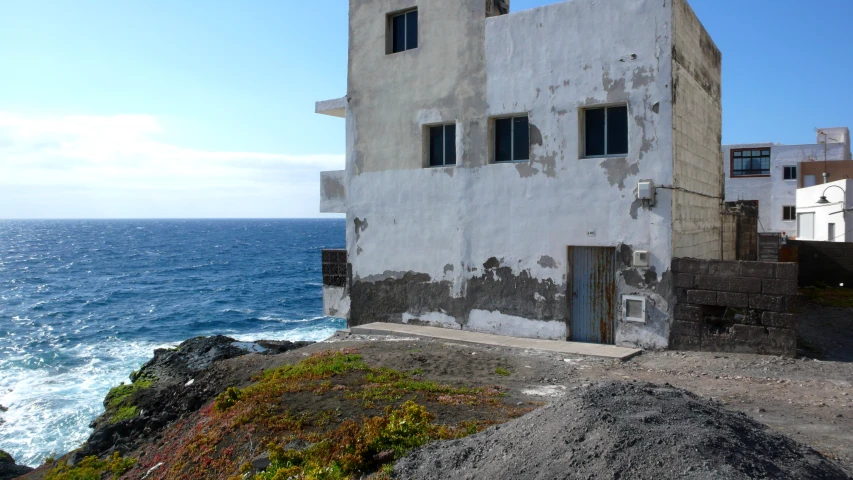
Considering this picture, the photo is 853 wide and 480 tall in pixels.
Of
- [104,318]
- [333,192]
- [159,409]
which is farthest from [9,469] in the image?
[104,318]

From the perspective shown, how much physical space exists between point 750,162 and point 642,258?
4739 centimetres

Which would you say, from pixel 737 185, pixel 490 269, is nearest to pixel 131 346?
pixel 490 269

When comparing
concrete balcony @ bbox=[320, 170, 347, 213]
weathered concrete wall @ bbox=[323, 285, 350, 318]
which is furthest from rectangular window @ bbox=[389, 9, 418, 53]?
weathered concrete wall @ bbox=[323, 285, 350, 318]

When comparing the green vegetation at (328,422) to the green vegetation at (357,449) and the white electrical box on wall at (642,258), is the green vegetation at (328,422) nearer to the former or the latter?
the green vegetation at (357,449)

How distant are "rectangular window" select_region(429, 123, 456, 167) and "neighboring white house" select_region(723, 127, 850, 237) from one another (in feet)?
135

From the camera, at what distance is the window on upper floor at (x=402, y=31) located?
16.0 metres

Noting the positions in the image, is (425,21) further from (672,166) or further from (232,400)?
(232,400)

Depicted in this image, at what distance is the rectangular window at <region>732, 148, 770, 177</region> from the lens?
52531 mm

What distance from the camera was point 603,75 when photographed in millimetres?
12891

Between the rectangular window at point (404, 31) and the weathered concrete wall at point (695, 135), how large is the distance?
6.43 meters

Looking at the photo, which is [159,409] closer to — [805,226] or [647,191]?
[647,191]

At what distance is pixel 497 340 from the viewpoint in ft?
45.4

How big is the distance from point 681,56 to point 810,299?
421 inches

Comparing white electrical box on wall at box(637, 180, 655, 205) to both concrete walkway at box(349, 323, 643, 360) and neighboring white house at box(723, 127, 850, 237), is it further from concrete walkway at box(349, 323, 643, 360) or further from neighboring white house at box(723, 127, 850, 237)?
neighboring white house at box(723, 127, 850, 237)
